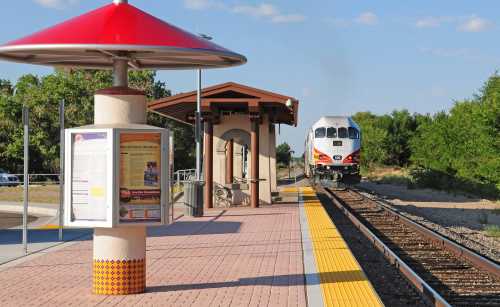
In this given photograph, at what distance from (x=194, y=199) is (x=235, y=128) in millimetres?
5168

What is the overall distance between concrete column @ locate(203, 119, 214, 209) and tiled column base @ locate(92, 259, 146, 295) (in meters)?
16.7

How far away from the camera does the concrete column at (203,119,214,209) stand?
86.1ft

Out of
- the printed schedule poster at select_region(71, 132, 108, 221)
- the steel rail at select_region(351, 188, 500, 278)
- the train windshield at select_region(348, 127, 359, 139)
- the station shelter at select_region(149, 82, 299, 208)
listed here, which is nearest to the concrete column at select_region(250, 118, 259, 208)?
the station shelter at select_region(149, 82, 299, 208)

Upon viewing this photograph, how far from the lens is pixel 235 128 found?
27.1m

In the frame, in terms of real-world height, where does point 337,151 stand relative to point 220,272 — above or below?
above

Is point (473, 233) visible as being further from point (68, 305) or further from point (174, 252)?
point (68, 305)

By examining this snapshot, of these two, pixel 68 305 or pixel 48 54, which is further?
pixel 48 54

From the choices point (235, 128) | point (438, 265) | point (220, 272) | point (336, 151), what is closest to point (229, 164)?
point (235, 128)

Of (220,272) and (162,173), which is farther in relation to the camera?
(220,272)

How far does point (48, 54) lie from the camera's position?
1023 cm

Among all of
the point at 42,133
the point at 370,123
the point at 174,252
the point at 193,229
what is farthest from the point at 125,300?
the point at 370,123

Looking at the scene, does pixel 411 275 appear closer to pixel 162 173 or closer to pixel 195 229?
pixel 162 173

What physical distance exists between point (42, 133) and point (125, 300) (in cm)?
5153

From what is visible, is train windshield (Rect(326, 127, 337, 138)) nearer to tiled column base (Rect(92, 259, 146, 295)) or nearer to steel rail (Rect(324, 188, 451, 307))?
steel rail (Rect(324, 188, 451, 307))
